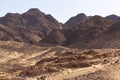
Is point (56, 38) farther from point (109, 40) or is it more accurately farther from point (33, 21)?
point (33, 21)

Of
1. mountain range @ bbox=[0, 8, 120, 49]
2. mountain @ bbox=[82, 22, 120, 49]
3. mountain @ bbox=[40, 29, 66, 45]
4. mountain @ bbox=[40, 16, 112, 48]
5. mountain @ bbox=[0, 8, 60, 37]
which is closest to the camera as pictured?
mountain @ bbox=[82, 22, 120, 49]

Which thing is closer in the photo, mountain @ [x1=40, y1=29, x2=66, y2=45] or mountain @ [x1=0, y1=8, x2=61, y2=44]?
mountain @ [x1=40, y1=29, x2=66, y2=45]

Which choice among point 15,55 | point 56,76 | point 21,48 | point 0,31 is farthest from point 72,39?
point 56,76

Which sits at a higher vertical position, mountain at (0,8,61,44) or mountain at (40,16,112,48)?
mountain at (0,8,61,44)

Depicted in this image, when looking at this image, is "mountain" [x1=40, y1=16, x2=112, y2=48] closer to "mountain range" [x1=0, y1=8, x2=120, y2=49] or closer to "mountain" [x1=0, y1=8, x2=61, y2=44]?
"mountain range" [x1=0, y1=8, x2=120, y2=49]

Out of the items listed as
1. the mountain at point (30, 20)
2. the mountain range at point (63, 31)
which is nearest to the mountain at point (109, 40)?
the mountain range at point (63, 31)

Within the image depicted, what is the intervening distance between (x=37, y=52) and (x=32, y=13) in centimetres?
6505

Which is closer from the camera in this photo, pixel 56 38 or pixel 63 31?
pixel 56 38

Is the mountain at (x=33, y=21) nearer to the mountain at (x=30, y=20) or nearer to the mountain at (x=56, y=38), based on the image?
the mountain at (x=30, y=20)

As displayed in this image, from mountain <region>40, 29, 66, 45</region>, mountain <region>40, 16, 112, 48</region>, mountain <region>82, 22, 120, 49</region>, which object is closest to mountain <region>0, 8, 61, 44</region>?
mountain <region>40, 29, 66, 45</region>

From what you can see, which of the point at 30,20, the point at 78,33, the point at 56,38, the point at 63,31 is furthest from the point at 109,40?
the point at 30,20

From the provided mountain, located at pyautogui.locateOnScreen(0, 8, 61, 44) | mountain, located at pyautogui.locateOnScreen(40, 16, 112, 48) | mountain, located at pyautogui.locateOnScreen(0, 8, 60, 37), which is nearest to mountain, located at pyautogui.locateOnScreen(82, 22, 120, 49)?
mountain, located at pyautogui.locateOnScreen(40, 16, 112, 48)

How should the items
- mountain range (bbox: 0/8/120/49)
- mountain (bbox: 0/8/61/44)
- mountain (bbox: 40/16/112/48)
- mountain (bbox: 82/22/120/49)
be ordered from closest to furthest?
mountain (bbox: 82/22/120/49) → mountain range (bbox: 0/8/120/49) → mountain (bbox: 40/16/112/48) → mountain (bbox: 0/8/61/44)

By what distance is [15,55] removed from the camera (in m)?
44.8
